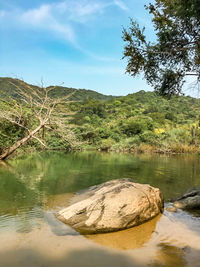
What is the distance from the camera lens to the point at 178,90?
28.5 ft

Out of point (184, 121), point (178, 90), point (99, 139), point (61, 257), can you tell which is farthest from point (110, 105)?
point (61, 257)

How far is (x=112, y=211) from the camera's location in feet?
18.6

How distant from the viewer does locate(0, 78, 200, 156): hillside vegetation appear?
767 inches

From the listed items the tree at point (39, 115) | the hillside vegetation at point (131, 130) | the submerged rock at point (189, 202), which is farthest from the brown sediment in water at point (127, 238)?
the tree at point (39, 115)

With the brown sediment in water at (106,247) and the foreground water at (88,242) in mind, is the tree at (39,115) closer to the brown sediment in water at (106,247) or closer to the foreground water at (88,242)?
the foreground water at (88,242)

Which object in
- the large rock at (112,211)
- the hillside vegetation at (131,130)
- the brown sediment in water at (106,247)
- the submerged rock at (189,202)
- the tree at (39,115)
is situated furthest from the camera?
the hillside vegetation at (131,130)

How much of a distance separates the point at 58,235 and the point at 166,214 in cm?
319

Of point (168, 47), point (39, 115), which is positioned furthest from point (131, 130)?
point (168, 47)

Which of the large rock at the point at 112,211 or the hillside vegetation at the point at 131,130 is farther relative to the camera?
the hillside vegetation at the point at 131,130

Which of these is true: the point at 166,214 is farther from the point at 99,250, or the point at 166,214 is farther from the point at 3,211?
the point at 3,211

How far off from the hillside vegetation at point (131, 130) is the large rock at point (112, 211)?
14.1 feet

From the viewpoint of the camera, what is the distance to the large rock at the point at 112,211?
217 inches

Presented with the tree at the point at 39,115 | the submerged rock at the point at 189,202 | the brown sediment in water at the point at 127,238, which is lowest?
the brown sediment in water at the point at 127,238

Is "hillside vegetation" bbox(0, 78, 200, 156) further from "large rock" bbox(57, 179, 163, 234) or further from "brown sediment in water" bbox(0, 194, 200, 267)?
"brown sediment in water" bbox(0, 194, 200, 267)
